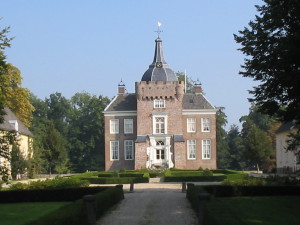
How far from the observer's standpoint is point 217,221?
1191cm

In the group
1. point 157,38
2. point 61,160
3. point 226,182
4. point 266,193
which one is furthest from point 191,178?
point 157,38

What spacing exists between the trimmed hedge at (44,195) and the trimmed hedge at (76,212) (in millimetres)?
3649

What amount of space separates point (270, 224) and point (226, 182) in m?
11.3

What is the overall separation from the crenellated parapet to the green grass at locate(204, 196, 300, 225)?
32825 millimetres

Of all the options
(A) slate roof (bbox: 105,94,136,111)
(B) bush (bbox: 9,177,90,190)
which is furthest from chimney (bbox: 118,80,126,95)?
(B) bush (bbox: 9,177,90,190)

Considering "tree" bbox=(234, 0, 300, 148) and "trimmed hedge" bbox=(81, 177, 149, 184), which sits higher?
"tree" bbox=(234, 0, 300, 148)

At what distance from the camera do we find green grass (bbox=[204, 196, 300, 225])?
12898 mm

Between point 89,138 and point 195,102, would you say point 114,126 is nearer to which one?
point 195,102

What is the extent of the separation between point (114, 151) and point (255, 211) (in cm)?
3920

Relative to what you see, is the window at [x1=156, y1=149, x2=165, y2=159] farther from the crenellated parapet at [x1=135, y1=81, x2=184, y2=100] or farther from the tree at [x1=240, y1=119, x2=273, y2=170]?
the tree at [x1=240, y1=119, x2=273, y2=170]

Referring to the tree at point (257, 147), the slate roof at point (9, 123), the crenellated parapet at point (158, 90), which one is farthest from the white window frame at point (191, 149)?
the slate roof at point (9, 123)

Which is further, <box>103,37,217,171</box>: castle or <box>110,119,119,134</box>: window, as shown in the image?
<box>110,119,119,134</box>: window

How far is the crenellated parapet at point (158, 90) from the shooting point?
2192 inches

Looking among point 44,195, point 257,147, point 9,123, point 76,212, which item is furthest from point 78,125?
point 76,212
